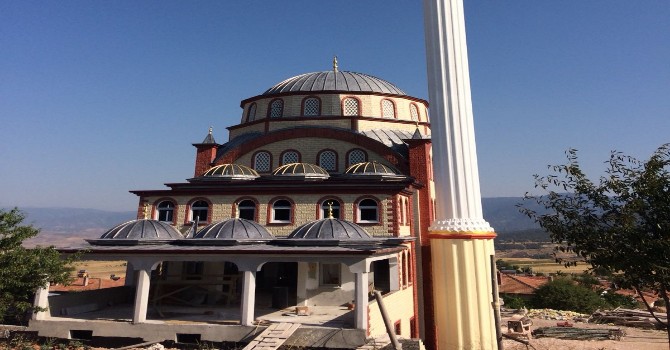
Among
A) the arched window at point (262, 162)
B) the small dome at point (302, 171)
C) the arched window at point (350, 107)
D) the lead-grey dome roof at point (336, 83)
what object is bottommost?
the small dome at point (302, 171)

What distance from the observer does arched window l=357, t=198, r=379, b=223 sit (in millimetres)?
18156

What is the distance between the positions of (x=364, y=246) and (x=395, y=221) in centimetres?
264

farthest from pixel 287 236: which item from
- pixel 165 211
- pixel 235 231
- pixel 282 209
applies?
pixel 165 211

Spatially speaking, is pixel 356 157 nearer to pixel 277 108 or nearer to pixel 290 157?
pixel 290 157

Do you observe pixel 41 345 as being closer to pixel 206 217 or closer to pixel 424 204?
pixel 206 217

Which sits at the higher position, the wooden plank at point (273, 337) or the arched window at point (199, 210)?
the arched window at point (199, 210)

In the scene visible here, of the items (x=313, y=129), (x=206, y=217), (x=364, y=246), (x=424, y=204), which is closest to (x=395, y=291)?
(x=364, y=246)

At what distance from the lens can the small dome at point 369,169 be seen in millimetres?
20919

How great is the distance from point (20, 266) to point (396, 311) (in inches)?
476

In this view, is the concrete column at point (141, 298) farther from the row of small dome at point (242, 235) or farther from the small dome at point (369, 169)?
the small dome at point (369, 169)

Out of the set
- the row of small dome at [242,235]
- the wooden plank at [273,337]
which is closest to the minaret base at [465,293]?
the row of small dome at [242,235]

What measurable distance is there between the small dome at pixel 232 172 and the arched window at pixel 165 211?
8.15 ft

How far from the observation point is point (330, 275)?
17.2 m

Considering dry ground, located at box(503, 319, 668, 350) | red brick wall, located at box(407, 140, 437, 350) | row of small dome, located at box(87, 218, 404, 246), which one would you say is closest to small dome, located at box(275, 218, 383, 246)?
row of small dome, located at box(87, 218, 404, 246)
